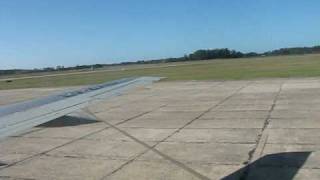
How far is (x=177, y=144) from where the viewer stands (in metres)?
12.1

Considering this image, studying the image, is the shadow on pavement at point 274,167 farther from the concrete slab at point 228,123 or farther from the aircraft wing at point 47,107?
the concrete slab at point 228,123

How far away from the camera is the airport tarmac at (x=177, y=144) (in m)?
9.51

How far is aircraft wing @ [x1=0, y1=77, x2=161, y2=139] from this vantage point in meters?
5.95

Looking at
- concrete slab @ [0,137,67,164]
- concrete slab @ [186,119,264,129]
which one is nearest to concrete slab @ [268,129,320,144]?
concrete slab @ [186,119,264,129]

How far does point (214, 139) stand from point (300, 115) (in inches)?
183

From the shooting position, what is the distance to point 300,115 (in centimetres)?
1593

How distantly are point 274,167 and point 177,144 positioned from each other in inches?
128

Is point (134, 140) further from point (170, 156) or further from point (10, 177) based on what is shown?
point (10, 177)

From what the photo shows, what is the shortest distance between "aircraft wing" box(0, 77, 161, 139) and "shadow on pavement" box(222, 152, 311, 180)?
2.58 meters

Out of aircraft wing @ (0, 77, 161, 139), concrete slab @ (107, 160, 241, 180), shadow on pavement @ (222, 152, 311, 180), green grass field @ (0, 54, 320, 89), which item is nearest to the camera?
aircraft wing @ (0, 77, 161, 139)

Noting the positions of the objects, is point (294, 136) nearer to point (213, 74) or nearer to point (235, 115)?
point (235, 115)

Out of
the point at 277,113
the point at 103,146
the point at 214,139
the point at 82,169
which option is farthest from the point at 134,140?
the point at 277,113

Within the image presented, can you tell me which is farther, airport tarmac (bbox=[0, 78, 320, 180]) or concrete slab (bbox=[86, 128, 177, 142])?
concrete slab (bbox=[86, 128, 177, 142])

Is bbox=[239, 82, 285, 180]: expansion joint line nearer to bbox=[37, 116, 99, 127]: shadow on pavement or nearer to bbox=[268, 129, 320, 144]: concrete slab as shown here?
bbox=[268, 129, 320, 144]: concrete slab
